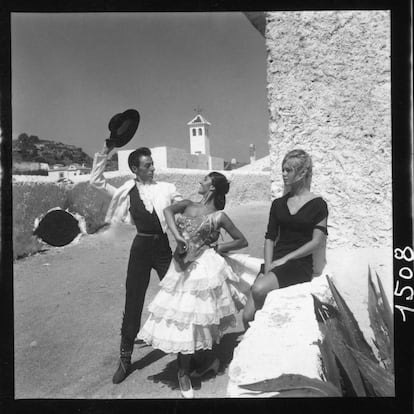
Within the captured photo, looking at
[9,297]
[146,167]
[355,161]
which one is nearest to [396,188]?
[355,161]

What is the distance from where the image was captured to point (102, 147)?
11.7ft

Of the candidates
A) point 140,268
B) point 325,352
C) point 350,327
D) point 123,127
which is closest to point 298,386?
point 325,352

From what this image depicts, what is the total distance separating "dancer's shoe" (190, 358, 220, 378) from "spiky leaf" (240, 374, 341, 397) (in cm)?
36

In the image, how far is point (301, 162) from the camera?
3.48 metres

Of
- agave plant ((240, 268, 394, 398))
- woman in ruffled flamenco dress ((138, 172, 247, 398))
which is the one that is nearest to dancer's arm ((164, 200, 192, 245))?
woman in ruffled flamenco dress ((138, 172, 247, 398))

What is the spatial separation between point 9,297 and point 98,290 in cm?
69

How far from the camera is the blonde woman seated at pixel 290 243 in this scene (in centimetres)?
334

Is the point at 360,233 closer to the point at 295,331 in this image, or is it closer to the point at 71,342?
the point at 295,331

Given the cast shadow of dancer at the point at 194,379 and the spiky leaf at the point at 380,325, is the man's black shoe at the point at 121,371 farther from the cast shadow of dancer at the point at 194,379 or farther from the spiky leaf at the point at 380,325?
the spiky leaf at the point at 380,325

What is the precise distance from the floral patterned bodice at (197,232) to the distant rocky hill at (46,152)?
77 centimetres

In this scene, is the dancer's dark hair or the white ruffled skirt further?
the dancer's dark hair

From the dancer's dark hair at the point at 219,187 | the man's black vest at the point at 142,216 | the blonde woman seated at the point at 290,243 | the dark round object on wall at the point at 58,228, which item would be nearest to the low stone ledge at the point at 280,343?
the blonde woman seated at the point at 290,243

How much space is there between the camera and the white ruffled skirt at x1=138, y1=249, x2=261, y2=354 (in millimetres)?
3143

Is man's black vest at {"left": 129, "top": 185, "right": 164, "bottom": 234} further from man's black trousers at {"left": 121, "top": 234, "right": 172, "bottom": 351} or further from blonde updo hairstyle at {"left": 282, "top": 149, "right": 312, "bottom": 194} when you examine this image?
blonde updo hairstyle at {"left": 282, "top": 149, "right": 312, "bottom": 194}
